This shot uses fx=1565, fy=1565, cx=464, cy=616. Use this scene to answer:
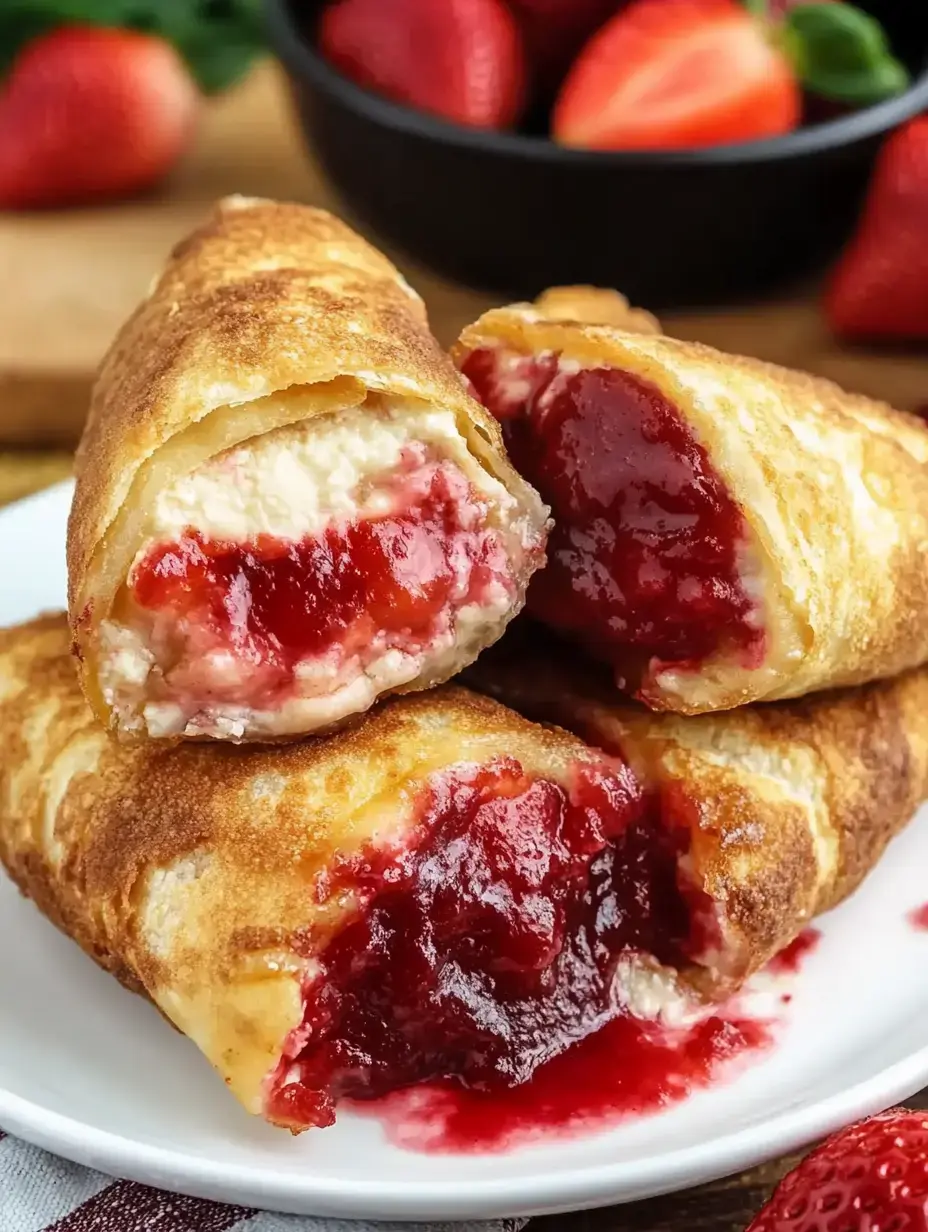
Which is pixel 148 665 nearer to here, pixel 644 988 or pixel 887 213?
pixel 644 988

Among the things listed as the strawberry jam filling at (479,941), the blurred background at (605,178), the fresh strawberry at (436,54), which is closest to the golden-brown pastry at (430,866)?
the strawberry jam filling at (479,941)

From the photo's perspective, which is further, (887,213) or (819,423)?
(887,213)

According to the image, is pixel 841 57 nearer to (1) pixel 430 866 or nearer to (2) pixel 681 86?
(2) pixel 681 86

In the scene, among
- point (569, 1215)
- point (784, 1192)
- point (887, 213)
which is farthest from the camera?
point (887, 213)

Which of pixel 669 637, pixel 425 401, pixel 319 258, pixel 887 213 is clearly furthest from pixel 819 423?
pixel 887 213

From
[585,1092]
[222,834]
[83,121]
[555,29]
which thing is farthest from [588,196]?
[585,1092]

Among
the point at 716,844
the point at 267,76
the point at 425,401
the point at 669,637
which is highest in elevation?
the point at 425,401
